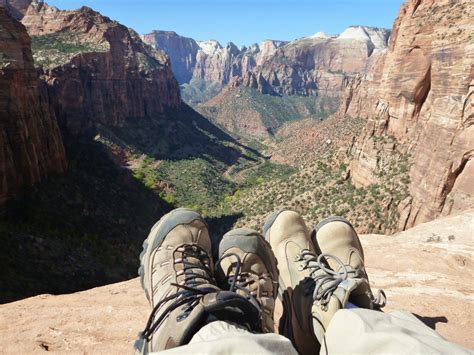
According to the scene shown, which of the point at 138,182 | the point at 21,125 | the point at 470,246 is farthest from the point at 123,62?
the point at 470,246

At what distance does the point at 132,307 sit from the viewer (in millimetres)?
4730

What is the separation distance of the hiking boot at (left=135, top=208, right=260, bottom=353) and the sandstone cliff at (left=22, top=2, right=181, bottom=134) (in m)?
54.3

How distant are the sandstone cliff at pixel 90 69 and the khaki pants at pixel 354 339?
56.4m

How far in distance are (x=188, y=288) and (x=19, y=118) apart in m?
31.4

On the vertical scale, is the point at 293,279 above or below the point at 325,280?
below

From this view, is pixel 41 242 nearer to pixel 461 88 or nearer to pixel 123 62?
pixel 461 88

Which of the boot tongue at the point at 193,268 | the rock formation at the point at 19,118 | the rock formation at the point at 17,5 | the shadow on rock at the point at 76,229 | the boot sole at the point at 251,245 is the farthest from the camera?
the rock formation at the point at 17,5

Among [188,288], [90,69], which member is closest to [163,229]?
[188,288]

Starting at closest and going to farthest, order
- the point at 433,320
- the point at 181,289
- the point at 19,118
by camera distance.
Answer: the point at 181,289
the point at 433,320
the point at 19,118

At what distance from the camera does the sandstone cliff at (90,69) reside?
58.1 meters

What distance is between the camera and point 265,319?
124 inches

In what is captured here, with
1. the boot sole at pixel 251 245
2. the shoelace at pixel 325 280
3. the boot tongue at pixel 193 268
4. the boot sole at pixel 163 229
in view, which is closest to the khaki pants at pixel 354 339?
the boot tongue at pixel 193 268

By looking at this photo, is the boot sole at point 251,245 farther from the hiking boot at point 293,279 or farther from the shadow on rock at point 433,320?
the shadow on rock at point 433,320

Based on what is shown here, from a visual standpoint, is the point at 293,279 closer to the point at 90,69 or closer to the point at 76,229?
the point at 76,229
